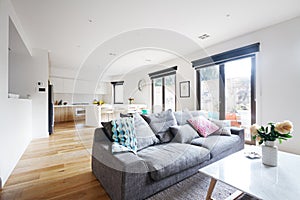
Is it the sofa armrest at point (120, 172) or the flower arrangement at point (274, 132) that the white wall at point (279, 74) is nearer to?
the flower arrangement at point (274, 132)

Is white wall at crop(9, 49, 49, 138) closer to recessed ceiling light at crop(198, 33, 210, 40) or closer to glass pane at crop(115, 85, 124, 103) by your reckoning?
glass pane at crop(115, 85, 124, 103)

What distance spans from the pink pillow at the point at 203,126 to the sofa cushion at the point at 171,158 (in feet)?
1.80

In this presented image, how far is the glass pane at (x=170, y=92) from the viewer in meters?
4.96

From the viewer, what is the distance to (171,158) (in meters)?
1.56

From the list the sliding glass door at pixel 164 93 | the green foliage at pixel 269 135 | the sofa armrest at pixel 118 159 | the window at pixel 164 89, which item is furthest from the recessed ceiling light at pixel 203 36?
the sofa armrest at pixel 118 159

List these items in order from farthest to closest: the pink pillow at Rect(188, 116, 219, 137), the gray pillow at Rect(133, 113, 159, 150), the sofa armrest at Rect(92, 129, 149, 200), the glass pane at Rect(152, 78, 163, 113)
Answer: the glass pane at Rect(152, 78, 163, 113), the pink pillow at Rect(188, 116, 219, 137), the gray pillow at Rect(133, 113, 159, 150), the sofa armrest at Rect(92, 129, 149, 200)

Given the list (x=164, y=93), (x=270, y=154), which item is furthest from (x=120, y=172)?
(x=164, y=93)

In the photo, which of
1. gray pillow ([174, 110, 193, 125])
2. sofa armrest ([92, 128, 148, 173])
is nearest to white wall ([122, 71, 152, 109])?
gray pillow ([174, 110, 193, 125])

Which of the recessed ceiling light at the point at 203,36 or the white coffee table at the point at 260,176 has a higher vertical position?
the recessed ceiling light at the point at 203,36

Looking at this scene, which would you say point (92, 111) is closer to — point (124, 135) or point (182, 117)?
point (182, 117)

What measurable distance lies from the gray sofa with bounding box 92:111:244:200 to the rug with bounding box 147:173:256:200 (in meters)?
0.06

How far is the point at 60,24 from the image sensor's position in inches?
104

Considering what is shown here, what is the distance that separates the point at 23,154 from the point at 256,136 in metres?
3.69

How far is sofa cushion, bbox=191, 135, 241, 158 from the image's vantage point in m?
1.98
